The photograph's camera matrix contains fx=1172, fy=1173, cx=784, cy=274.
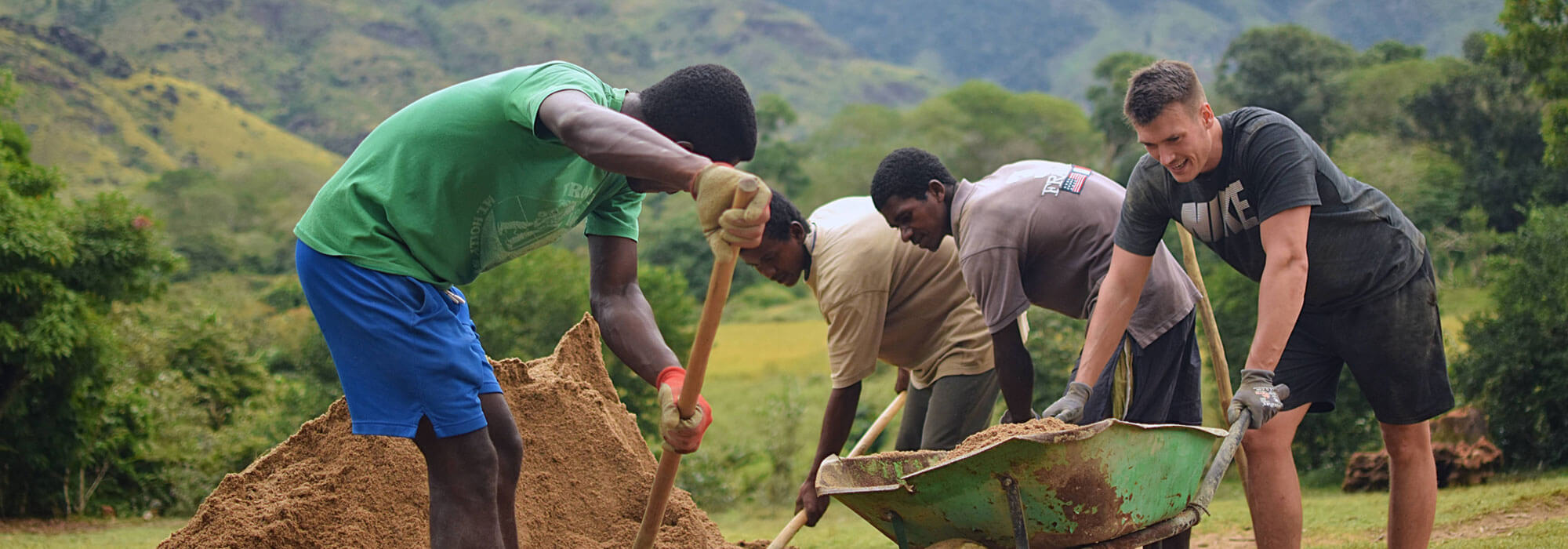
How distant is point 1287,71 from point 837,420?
42777 millimetres

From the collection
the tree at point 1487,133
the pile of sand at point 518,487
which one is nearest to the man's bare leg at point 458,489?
the pile of sand at point 518,487

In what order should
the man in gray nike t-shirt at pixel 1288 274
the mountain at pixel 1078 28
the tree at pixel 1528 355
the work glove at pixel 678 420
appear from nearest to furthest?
1. the work glove at pixel 678 420
2. the man in gray nike t-shirt at pixel 1288 274
3. the tree at pixel 1528 355
4. the mountain at pixel 1078 28

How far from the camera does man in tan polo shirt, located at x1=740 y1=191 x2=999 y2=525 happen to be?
14.0 feet

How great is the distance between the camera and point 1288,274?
9.98 feet

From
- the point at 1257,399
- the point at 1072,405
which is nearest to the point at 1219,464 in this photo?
the point at 1257,399

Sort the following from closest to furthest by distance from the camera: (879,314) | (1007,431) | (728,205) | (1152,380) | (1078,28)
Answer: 1. (728,205)
2. (1007,431)
3. (1152,380)
4. (879,314)
5. (1078,28)

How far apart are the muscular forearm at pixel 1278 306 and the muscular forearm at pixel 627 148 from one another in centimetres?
162

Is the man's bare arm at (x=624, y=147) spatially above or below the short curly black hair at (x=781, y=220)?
above

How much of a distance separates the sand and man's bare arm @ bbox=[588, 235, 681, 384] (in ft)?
2.51

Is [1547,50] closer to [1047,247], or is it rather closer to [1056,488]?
[1047,247]

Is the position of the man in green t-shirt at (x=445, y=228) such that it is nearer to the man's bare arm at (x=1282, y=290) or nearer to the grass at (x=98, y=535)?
the man's bare arm at (x=1282, y=290)

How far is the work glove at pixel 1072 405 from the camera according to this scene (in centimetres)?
318

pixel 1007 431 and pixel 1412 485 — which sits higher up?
pixel 1007 431

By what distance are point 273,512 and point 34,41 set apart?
2909 inches
